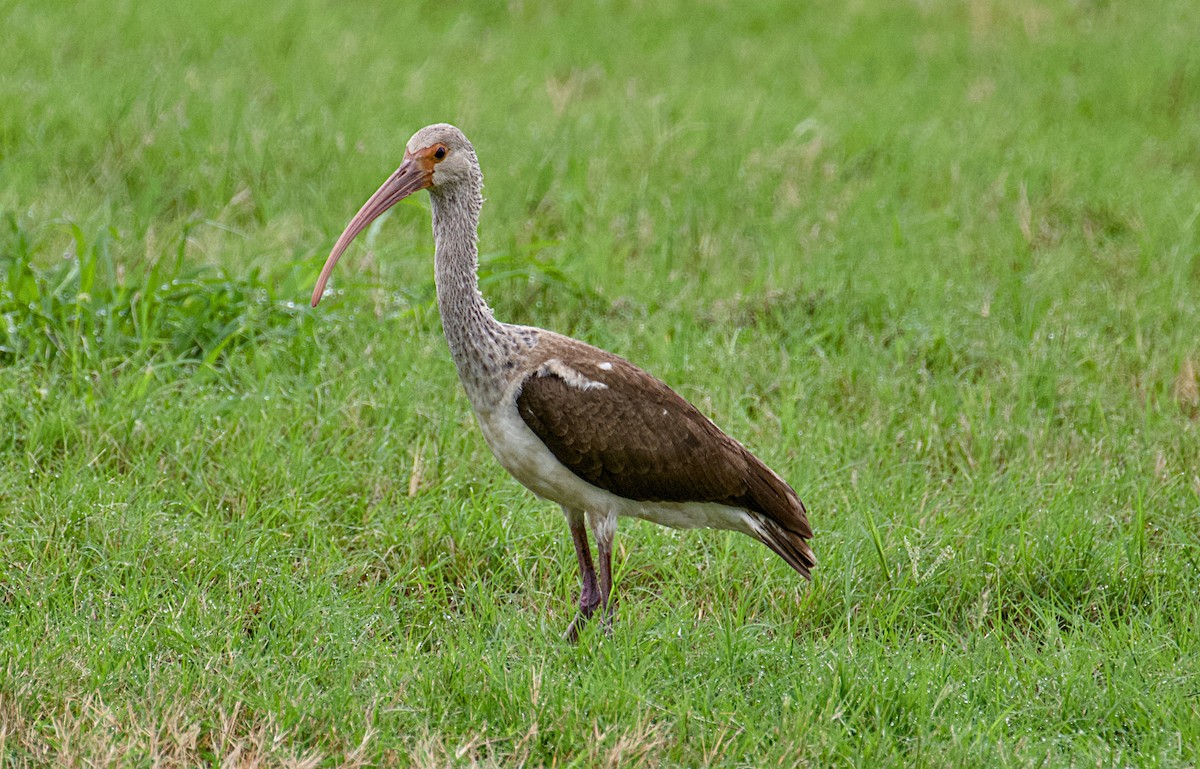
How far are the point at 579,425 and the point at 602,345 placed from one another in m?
2.28

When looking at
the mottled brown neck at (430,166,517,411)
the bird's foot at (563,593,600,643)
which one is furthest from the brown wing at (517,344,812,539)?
the bird's foot at (563,593,600,643)

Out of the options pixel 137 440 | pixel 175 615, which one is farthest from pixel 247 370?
pixel 175 615

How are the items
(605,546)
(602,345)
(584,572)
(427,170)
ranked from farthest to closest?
(602,345) → (584,572) → (605,546) → (427,170)

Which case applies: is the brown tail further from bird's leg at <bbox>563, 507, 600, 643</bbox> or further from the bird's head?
the bird's head

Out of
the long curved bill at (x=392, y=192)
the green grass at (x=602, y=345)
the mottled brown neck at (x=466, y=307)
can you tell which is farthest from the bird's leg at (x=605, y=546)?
the long curved bill at (x=392, y=192)

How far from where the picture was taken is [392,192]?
188 inches

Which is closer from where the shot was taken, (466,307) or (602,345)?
(466,307)

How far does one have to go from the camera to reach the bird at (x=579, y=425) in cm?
462

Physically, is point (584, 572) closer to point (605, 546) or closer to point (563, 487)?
point (605, 546)

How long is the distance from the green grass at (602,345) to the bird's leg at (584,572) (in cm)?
16

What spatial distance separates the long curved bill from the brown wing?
30.3 inches

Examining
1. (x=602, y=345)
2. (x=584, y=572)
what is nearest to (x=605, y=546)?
(x=584, y=572)

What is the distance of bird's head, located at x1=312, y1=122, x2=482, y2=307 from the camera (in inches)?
185

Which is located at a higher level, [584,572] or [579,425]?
[579,425]
